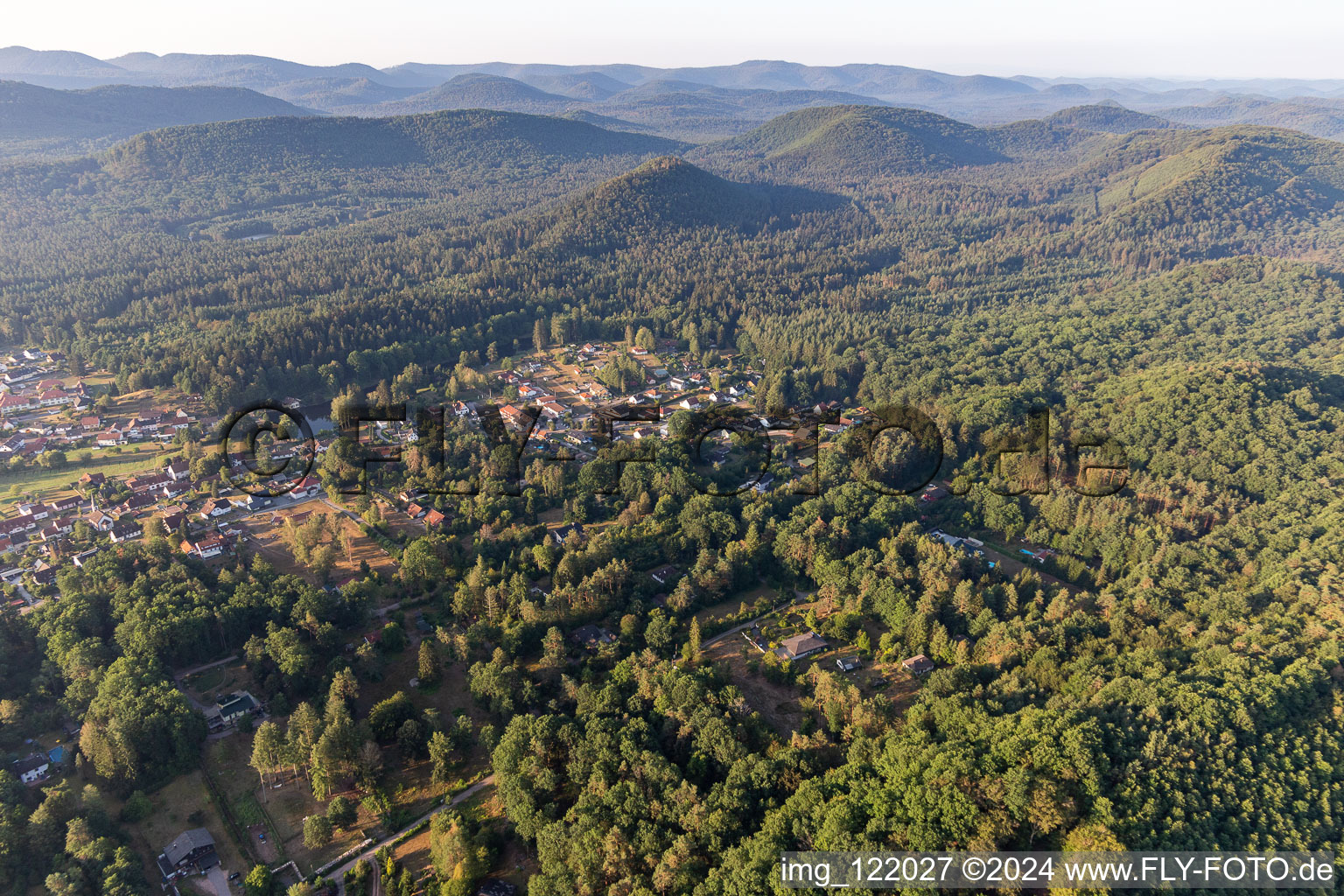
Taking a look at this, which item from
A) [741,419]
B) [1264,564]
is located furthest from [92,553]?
[1264,564]

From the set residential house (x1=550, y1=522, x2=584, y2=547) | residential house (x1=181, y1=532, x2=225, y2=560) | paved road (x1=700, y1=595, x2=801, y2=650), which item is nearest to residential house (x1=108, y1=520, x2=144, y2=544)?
residential house (x1=181, y1=532, x2=225, y2=560)

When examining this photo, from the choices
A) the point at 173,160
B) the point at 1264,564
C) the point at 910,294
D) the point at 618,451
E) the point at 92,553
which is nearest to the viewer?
the point at 1264,564

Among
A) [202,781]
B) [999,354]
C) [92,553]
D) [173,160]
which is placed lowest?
[202,781]

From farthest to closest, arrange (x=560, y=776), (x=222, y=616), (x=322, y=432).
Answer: (x=322, y=432) < (x=222, y=616) < (x=560, y=776)

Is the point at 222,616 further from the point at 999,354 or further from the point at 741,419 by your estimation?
the point at 999,354

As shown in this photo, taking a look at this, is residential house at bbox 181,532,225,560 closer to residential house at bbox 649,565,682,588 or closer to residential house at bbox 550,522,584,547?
residential house at bbox 550,522,584,547

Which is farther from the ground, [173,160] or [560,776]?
[173,160]

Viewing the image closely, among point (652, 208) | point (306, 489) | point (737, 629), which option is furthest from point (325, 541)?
point (652, 208)

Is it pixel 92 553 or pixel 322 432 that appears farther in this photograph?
pixel 322 432
